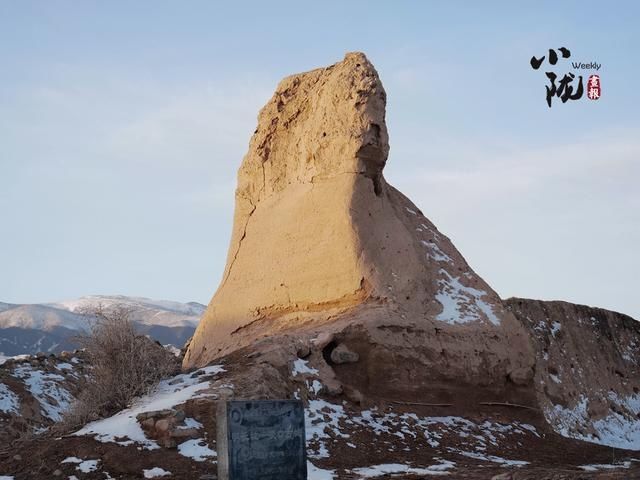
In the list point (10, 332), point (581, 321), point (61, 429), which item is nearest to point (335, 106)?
point (61, 429)

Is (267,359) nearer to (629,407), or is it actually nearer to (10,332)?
(629,407)

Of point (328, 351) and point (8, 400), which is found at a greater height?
point (328, 351)

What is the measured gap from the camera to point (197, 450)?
32.9 feet

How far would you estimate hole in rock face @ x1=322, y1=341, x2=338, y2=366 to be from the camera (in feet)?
41.2

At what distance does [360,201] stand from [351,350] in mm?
2643

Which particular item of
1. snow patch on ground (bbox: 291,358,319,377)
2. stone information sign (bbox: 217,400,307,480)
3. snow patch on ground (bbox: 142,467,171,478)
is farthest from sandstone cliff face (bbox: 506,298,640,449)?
stone information sign (bbox: 217,400,307,480)

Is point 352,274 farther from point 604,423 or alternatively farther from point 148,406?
point 604,423

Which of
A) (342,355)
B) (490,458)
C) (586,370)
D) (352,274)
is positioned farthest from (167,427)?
(586,370)

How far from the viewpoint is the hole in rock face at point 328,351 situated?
41.2ft

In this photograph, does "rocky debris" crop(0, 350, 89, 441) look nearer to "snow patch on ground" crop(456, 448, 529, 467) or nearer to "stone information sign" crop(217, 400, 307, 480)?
"snow patch on ground" crop(456, 448, 529, 467)

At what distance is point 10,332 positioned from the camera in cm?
6312

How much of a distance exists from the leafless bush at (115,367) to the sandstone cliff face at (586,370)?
719 cm

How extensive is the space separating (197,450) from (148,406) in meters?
1.15

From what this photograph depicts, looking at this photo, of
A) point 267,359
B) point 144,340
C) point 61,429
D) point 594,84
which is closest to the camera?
point 61,429
